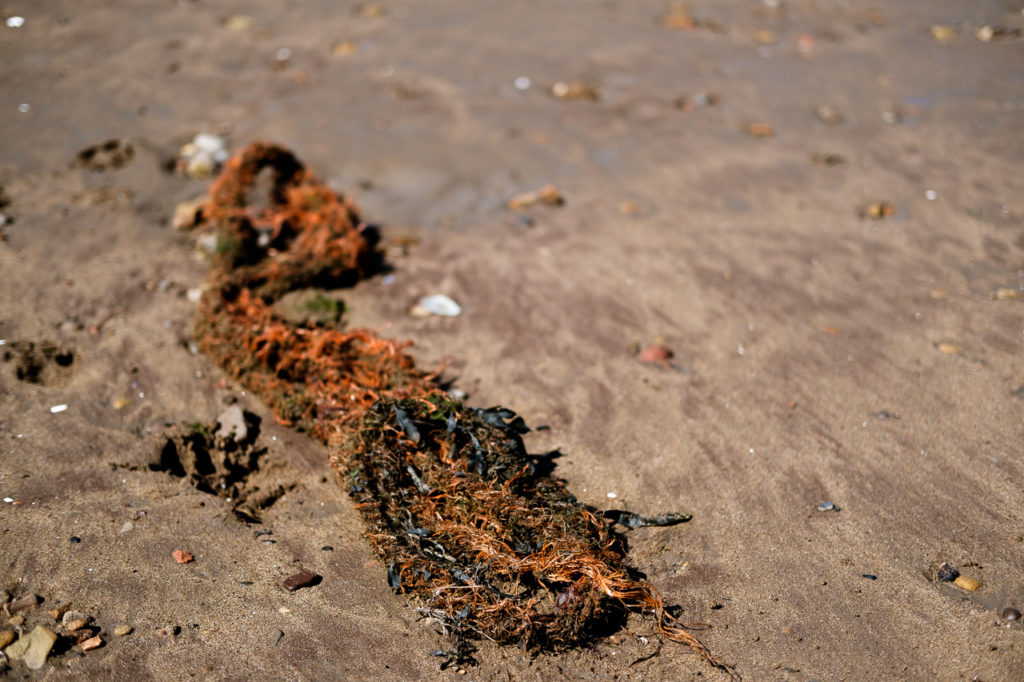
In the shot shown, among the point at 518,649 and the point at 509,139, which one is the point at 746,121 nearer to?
the point at 509,139

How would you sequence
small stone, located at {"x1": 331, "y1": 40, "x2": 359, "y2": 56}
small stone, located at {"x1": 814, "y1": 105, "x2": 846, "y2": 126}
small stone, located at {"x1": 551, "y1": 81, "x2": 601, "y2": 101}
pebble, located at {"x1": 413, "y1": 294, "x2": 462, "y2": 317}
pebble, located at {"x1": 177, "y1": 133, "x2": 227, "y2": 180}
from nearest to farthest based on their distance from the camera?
pebble, located at {"x1": 413, "y1": 294, "x2": 462, "y2": 317} < pebble, located at {"x1": 177, "y1": 133, "x2": 227, "y2": 180} < small stone, located at {"x1": 814, "y1": 105, "x2": 846, "y2": 126} < small stone, located at {"x1": 551, "y1": 81, "x2": 601, "y2": 101} < small stone, located at {"x1": 331, "y1": 40, "x2": 359, "y2": 56}

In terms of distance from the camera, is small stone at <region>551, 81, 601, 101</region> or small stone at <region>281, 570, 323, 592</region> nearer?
small stone at <region>281, 570, 323, 592</region>

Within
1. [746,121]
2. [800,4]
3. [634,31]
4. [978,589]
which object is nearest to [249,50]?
[634,31]

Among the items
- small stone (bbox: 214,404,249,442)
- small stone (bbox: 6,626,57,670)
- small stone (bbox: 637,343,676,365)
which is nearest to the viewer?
small stone (bbox: 6,626,57,670)

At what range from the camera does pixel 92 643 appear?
247cm

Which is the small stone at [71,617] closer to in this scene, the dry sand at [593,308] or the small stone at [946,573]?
the dry sand at [593,308]

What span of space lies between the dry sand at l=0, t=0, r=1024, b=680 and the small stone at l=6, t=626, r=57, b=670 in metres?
Result: 0.04

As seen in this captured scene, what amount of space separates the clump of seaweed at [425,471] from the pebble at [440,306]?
358 millimetres

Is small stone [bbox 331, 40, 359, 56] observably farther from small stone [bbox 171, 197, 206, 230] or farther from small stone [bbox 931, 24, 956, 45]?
small stone [bbox 931, 24, 956, 45]

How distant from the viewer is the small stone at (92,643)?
8.09 feet

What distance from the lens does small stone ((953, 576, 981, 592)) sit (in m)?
2.80

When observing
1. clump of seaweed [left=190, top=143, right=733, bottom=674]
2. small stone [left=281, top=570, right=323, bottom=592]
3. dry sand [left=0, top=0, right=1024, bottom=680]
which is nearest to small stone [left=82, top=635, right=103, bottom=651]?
dry sand [left=0, top=0, right=1024, bottom=680]

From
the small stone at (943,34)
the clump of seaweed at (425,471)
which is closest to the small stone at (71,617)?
the clump of seaweed at (425,471)

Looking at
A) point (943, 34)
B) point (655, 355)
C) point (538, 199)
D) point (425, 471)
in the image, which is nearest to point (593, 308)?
point (655, 355)
